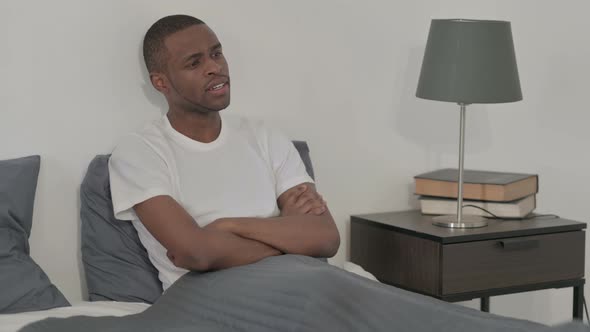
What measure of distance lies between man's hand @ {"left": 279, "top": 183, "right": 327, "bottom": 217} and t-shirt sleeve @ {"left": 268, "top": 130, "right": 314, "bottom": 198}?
0.02 meters

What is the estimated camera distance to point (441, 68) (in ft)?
8.68

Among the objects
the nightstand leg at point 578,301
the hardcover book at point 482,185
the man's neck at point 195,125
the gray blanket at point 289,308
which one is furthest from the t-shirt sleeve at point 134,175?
the nightstand leg at point 578,301

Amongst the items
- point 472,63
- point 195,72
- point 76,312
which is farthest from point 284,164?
point 76,312

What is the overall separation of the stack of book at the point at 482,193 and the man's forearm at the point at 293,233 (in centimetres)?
55

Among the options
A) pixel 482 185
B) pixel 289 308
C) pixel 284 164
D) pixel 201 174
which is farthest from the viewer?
pixel 482 185

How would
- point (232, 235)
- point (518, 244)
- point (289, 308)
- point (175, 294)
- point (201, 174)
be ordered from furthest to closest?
point (518, 244) → point (201, 174) → point (232, 235) → point (175, 294) → point (289, 308)

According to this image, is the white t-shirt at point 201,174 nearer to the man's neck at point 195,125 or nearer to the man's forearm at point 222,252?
the man's neck at point 195,125

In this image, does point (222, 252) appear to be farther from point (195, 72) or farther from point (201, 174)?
point (195, 72)

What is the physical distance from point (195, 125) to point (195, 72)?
0.14 metres

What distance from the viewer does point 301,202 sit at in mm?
2482

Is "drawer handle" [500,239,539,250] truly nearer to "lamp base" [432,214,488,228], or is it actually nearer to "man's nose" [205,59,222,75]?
"lamp base" [432,214,488,228]

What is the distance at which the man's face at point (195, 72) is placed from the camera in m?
2.44

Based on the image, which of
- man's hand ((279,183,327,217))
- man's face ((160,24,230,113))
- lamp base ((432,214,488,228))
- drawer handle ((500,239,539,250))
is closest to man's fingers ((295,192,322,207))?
man's hand ((279,183,327,217))

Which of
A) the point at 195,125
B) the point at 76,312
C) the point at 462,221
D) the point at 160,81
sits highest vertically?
the point at 160,81
